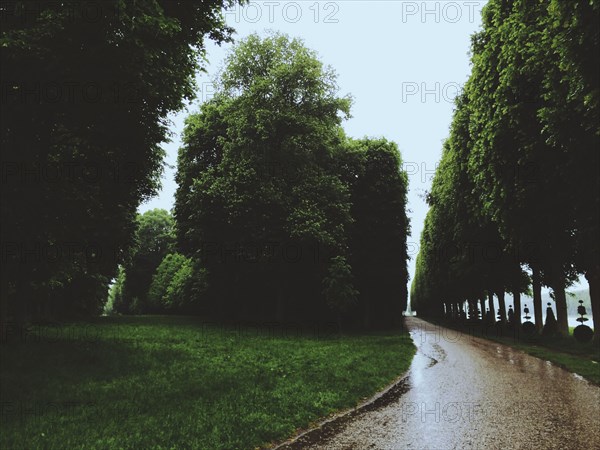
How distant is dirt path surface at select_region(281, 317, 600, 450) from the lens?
6828 millimetres

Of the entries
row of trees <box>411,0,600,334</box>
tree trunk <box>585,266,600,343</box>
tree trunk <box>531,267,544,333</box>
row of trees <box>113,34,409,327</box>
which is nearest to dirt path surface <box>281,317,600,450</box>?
row of trees <box>411,0,600,334</box>

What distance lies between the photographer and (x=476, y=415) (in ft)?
27.5

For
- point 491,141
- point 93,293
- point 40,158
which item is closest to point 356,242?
point 491,141

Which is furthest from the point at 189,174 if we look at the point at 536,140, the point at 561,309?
the point at 561,309

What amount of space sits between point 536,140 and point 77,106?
15.2m

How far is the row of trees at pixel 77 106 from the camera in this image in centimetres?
1012

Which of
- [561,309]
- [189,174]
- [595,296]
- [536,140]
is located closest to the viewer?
[536,140]

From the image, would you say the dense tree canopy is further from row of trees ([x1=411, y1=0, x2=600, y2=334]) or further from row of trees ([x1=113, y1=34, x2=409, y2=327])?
row of trees ([x1=411, y1=0, x2=600, y2=334])

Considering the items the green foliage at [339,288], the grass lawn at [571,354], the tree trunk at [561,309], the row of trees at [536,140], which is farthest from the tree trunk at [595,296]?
the green foliage at [339,288]

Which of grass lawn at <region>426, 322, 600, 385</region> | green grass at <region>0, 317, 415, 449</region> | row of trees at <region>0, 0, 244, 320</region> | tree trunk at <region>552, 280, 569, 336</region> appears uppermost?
row of trees at <region>0, 0, 244, 320</region>

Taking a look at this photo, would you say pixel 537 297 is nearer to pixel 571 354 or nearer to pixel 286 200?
pixel 571 354

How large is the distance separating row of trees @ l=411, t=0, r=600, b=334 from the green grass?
25.9 ft

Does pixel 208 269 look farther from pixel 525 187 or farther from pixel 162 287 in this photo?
pixel 162 287

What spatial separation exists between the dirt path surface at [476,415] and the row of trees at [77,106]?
8778 millimetres
